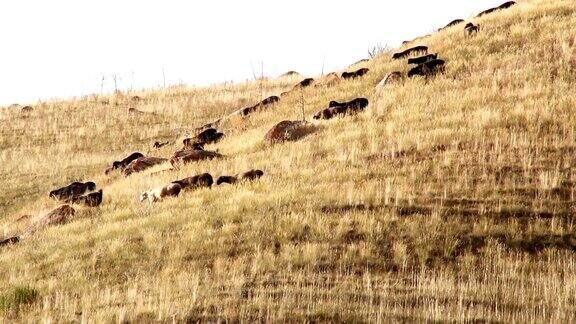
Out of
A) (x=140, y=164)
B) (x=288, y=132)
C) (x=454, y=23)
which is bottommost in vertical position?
(x=140, y=164)

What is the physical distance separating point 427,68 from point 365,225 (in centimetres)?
1220

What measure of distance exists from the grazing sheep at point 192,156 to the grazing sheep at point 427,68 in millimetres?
7153

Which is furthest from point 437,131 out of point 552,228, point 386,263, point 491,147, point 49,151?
point 49,151

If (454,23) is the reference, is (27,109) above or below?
below

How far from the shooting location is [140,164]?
67.7ft

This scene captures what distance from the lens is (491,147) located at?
13898 millimetres

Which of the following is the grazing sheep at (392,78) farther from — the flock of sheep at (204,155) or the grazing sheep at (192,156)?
the grazing sheep at (192,156)

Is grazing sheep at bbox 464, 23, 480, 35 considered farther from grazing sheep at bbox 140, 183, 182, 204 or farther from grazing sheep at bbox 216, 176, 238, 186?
grazing sheep at bbox 140, 183, 182, 204

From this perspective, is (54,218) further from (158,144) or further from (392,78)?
(158,144)

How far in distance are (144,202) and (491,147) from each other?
7.55 meters

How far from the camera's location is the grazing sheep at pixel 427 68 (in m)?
21.8

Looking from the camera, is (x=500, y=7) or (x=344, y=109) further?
(x=500, y=7)

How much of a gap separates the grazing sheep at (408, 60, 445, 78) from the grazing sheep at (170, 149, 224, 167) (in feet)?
23.5

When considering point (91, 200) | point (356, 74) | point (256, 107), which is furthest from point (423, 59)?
point (91, 200)
